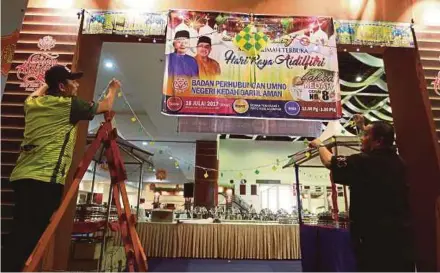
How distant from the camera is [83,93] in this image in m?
2.97

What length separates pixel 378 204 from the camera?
1.77 metres

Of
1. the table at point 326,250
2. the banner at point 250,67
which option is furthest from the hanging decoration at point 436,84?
the table at point 326,250

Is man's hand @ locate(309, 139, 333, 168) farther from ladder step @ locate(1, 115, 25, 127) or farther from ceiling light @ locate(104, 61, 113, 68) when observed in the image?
ceiling light @ locate(104, 61, 113, 68)

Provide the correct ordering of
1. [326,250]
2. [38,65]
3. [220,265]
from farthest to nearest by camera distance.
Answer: [220,265] → [326,250] → [38,65]

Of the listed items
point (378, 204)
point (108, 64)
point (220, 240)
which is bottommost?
point (220, 240)

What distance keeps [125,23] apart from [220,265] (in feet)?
12.1

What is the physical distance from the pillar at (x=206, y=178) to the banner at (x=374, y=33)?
724 cm

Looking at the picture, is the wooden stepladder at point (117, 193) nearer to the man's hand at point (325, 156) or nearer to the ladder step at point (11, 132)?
the ladder step at point (11, 132)

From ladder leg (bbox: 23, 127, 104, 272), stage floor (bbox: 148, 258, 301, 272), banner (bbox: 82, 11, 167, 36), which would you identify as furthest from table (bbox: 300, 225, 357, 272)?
banner (bbox: 82, 11, 167, 36)

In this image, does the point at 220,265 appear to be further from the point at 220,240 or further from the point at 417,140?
the point at 417,140

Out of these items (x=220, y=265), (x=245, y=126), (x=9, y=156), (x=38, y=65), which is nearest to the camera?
(x=9, y=156)

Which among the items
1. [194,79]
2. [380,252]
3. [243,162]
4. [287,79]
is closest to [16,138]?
[194,79]

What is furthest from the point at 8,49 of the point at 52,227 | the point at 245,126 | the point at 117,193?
the point at 245,126

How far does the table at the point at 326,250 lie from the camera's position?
9.87 ft
